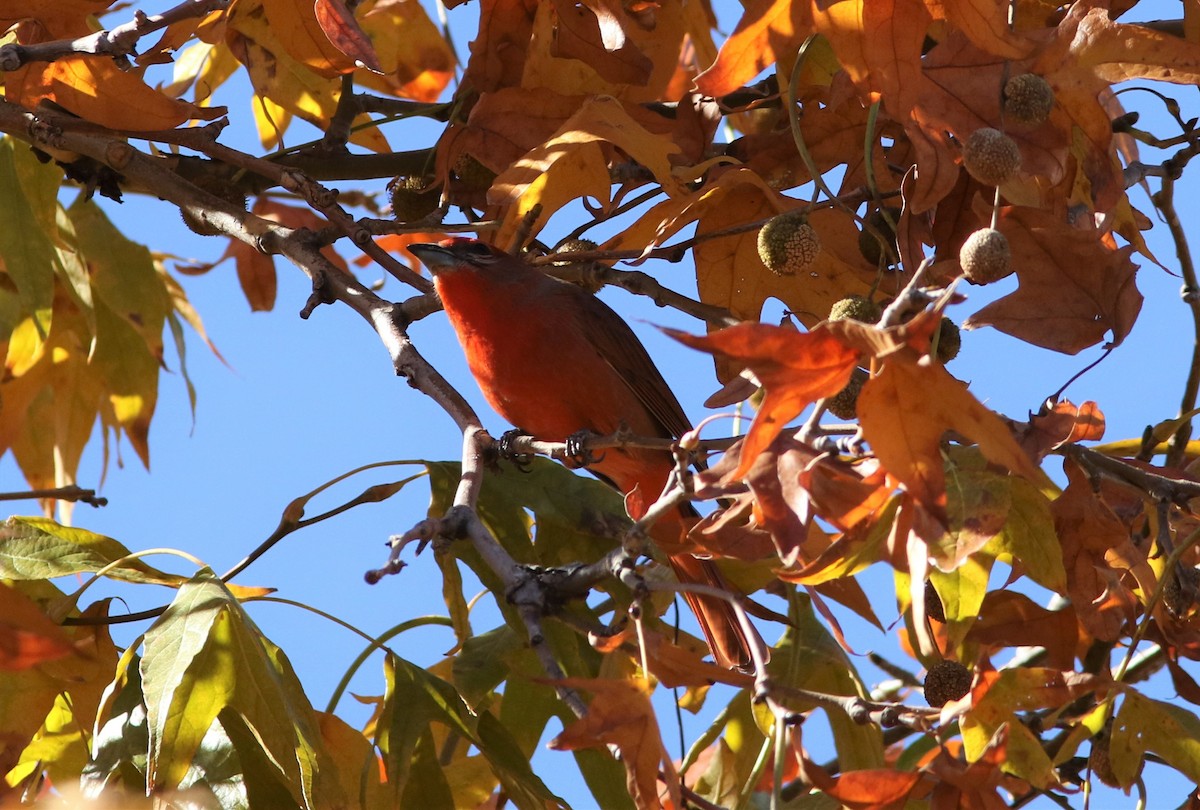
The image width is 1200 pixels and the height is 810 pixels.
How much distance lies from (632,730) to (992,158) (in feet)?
3.89

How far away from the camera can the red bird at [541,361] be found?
184 inches

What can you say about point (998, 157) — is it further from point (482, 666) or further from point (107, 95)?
point (107, 95)

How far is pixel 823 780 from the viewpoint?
2.18 m

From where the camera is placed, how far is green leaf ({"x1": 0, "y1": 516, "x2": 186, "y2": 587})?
2873 mm

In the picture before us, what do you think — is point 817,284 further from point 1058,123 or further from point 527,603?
point 527,603

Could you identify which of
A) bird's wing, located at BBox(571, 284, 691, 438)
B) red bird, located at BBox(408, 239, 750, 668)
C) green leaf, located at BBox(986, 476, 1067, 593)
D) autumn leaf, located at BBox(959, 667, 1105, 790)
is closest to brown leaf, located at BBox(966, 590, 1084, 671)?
green leaf, located at BBox(986, 476, 1067, 593)

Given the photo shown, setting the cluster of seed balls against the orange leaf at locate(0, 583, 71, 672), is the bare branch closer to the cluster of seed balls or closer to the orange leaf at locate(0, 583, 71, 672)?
the orange leaf at locate(0, 583, 71, 672)

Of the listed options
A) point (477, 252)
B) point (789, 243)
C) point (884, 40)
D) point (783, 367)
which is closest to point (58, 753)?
point (789, 243)

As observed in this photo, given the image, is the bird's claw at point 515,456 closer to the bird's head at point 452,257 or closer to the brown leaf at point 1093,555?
the brown leaf at point 1093,555

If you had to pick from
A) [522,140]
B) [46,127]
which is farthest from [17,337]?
[522,140]

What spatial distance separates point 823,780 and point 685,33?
2104 millimetres

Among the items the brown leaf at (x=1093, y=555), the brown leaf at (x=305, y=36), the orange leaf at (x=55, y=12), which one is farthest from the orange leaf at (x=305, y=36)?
the brown leaf at (x=1093, y=555)

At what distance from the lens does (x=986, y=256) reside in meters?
2.29

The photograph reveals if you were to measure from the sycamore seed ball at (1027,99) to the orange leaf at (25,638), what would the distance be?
1.92 metres
